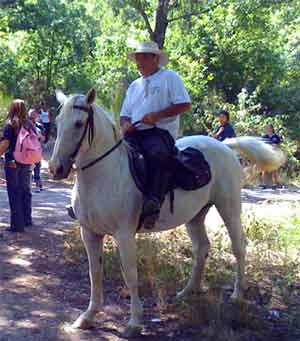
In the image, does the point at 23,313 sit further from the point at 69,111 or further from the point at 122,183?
the point at 69,111

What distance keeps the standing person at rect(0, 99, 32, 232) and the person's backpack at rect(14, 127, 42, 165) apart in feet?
0.30

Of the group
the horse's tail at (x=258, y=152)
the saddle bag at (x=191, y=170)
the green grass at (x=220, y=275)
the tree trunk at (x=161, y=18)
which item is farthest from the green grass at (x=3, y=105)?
the saddle bag at (x=191, y=170)

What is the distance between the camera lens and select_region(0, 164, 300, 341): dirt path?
203 inches

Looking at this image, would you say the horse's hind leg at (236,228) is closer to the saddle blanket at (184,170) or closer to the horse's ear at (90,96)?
the saddle blanket at (184,170)

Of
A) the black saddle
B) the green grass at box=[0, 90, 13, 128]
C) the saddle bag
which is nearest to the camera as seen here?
the black saddle

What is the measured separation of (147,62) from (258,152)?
6.61 ft

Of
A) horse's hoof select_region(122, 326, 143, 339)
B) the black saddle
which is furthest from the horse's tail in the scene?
horse's hoof select_region(122, 326, 143, 339)

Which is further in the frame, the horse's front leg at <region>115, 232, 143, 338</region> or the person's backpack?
the person's backpack

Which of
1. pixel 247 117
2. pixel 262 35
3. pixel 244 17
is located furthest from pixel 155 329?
pixel 262 35

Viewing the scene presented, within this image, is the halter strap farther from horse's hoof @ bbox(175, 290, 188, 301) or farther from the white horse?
horse's hoof @ bbox(175, 290, 188, 301)

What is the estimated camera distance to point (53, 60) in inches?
914

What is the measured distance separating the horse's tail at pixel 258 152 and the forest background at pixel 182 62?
12558 mm

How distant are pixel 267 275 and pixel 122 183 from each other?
2.85 meters

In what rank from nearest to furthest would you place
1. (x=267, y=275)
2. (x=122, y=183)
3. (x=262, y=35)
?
(x=122, y=183)
(x=267, y=275)
(x=262, y=35)
